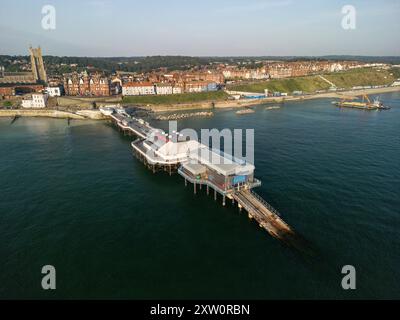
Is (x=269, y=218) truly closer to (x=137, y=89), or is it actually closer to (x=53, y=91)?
(x=137, y=89)

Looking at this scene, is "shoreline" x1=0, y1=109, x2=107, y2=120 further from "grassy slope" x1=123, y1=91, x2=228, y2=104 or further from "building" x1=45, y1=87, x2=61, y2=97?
"grassy slope" x1=123, y1=91, x2=228, y2=104

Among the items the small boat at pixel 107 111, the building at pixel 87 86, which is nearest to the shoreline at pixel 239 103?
the small boat at pixel 107 111

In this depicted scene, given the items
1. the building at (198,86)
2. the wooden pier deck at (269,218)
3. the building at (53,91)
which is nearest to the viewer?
the wooden pier deck at (269,218)

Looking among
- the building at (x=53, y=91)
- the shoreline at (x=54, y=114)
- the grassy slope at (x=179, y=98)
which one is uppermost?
the building at (x=53, y=91)

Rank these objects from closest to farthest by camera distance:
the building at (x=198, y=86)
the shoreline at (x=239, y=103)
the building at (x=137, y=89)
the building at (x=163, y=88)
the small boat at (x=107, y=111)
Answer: the small boat at (x=107, y=111)
the shoreline at (x=239, y=103)
the building at (x=137, y=89)
the building at (x=163, y=88)
the building at (x=198, y=86)

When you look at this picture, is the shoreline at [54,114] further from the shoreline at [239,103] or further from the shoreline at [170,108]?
the shoreline at [239,103]

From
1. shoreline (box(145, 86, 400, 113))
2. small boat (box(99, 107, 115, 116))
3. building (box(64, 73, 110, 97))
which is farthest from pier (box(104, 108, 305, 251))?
building (box(64, 73, 110, 97))
